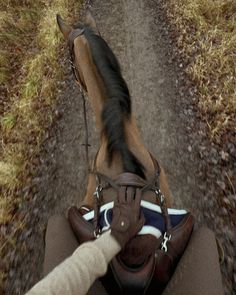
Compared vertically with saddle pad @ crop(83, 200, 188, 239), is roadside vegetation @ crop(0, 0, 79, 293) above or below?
below

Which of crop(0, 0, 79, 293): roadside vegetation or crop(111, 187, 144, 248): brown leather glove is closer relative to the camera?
crop(111, 187, 144, 248): brown leather glove

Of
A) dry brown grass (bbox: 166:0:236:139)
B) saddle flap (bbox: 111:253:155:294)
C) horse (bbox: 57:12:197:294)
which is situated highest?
horse (bbox: 57:12:197:294)

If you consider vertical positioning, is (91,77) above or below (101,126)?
above

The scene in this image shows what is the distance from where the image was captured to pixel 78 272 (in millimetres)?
1470

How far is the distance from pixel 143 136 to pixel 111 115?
3076 millimetres

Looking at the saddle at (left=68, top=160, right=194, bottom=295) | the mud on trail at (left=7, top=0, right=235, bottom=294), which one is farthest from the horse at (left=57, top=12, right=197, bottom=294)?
the mud on trail at (left=7, top=0, right=235, bottom=294)

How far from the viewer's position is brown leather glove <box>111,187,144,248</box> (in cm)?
190

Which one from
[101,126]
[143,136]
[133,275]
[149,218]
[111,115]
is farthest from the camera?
[143,136]

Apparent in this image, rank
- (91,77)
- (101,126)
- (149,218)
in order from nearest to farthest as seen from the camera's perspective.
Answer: (149,218) → (101,126) → (91,77)

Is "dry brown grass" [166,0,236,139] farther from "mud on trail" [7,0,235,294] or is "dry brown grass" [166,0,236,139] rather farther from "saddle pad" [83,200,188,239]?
"saddle pad" [83,200,188,239]

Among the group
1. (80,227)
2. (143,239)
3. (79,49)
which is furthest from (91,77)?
(143,239)

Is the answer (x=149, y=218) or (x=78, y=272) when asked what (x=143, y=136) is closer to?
(x=149, y=218)

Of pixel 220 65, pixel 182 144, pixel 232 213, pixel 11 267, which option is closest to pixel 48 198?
pixel 11 267

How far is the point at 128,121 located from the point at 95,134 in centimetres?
308
